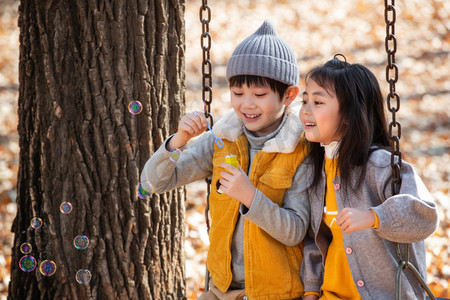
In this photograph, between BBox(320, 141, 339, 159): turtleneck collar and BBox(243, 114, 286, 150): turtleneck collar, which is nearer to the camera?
BBox(320, 141, 339, 159): turtleneck collar

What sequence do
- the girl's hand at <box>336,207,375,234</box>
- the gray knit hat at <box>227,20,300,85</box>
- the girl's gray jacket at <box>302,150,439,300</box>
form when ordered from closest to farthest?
the girl's hand at <box>336,207,375,234</box>
the girl's gray jacket at <box>302,150,439,300</box>
the gray knit hat at <box>227,20,300,85</box>

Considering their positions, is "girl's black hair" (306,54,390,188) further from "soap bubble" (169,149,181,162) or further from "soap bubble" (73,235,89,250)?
"soap bubble" (73,235,89,250)

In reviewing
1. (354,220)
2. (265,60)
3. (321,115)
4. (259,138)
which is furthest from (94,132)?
(354,220)

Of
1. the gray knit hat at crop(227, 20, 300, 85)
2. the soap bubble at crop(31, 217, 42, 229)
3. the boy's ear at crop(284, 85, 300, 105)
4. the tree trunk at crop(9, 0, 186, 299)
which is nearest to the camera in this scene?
the gray knit hat at crop(227, 20, 300, 85)

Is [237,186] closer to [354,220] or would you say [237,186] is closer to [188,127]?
[188,127]

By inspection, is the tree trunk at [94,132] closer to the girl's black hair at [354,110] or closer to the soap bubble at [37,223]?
the soap bubble at [37,223]

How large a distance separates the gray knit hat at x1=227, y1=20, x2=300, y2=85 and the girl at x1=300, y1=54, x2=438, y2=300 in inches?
5.6

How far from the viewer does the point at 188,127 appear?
2.67 m

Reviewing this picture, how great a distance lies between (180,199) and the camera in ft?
10.5

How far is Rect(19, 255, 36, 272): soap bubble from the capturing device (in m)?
2.97

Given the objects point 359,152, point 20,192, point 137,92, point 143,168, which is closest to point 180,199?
point 143,168

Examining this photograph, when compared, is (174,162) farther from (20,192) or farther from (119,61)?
(20,192)

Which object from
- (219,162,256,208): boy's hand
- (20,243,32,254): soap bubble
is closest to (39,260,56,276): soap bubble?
(20,243,32,254): soap bubble

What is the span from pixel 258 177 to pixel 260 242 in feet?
1.03
